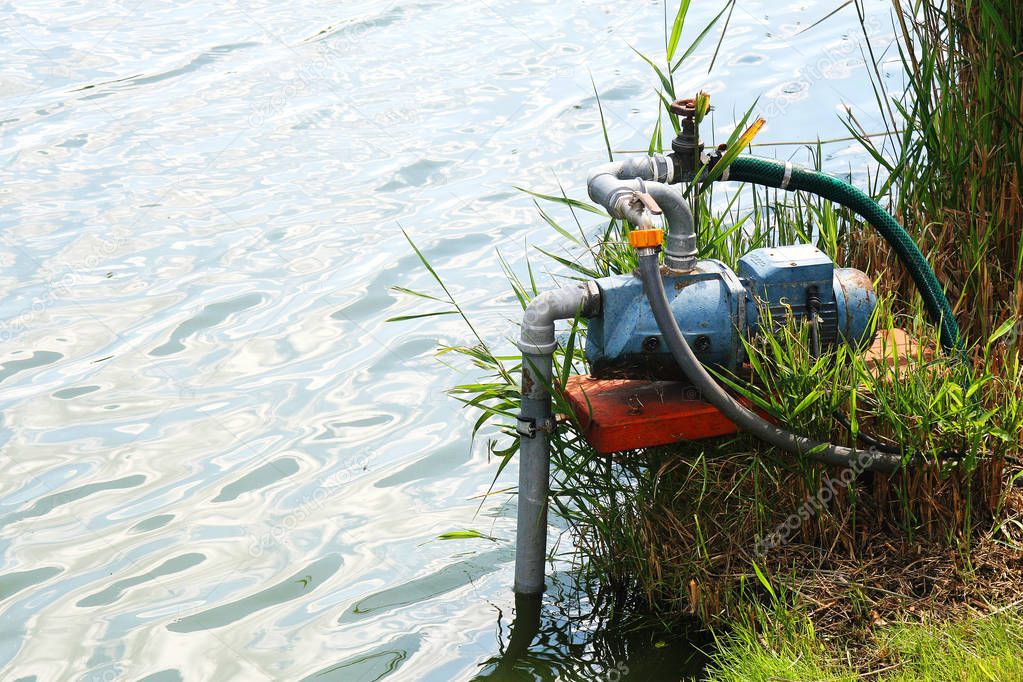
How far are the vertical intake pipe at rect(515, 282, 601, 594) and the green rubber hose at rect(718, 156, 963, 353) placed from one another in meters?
0.61

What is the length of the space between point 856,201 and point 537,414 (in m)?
1.04

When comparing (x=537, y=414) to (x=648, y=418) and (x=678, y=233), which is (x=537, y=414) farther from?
(x=678, y=233)

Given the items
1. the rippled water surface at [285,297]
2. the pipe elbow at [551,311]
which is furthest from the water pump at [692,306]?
the rippled water surface at [285,297]

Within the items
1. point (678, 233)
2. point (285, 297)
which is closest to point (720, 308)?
point (678, 233)

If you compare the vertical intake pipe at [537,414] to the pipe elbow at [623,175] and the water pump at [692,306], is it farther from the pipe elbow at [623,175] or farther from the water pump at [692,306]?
the pipe elbow at [623,175]

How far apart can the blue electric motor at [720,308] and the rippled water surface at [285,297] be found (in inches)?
34.3

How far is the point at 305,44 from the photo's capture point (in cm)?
809

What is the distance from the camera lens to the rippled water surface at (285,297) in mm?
3471

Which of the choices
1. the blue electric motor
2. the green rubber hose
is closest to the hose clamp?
the blue electric motor

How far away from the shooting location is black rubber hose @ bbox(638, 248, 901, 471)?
8.56ft

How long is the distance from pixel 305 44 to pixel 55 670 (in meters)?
5.73

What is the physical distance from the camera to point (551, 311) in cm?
287

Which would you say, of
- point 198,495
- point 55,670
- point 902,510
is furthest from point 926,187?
point 55,670

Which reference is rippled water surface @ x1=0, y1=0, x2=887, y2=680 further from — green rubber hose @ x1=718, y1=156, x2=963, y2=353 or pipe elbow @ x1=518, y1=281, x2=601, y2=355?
green rubber hose @ x1=718, y1=156, x2=963, y2=353
